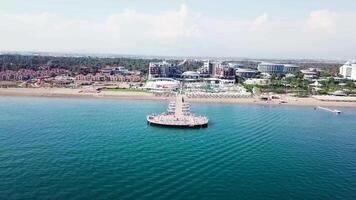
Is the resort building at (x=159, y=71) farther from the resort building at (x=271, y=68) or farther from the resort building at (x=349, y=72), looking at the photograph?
the resort building at (x=349, y=72)

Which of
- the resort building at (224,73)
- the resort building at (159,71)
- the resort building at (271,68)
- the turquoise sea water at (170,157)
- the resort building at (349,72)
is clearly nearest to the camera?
the turquoise sea water at (170,157)

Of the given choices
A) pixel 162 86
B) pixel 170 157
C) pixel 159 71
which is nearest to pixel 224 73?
pixel 159 71

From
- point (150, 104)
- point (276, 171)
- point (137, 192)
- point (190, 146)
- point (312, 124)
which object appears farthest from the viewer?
point (150, 104)

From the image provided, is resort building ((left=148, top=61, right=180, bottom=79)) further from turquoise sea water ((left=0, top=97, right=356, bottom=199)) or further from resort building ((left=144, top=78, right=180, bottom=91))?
turquoise sea water ((left=0, top=97, right=356, bottom=199))

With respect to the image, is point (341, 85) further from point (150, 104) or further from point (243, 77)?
point (150, 104)

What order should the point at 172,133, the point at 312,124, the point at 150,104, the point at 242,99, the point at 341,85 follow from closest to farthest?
the point at 172,133, the point at 312,124, the point at 150,104, the point at 242,99, the point at 341,85

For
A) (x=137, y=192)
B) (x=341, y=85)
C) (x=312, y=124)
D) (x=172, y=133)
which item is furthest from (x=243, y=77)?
(x=137, y=192)

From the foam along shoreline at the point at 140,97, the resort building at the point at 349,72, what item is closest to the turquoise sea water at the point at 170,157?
the foam along shoreline at the point at 140,97

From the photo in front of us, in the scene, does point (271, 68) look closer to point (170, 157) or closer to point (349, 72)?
point (349, 72)
